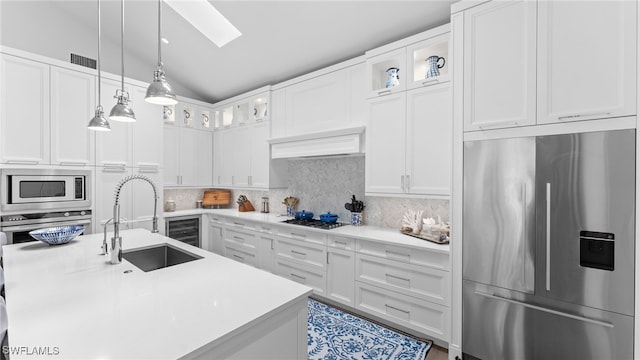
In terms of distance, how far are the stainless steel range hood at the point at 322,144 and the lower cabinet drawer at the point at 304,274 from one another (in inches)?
51.1

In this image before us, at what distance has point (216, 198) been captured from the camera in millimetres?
4871

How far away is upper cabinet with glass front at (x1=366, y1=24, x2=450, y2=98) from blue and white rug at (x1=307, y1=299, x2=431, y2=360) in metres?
2.20

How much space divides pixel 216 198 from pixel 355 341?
3457 mm

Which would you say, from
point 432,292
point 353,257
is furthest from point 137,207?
point 432,292

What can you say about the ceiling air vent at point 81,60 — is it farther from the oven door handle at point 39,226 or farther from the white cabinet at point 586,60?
the white cabinet at point 586,60

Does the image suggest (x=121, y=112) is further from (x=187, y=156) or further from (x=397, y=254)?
(x=187, y=156)

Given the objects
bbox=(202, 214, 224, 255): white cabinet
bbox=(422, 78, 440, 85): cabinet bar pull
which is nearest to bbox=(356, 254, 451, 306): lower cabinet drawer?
bbox=(422, 78, 440, 85): cabinet bar pull

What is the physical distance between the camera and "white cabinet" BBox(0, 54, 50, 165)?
275 cm

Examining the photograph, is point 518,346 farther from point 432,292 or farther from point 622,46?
point 622,46

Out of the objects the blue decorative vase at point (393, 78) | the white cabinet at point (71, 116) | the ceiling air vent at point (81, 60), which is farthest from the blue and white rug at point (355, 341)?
the ceiling air vent at point (81, 60)

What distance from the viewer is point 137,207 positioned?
362 centimetres

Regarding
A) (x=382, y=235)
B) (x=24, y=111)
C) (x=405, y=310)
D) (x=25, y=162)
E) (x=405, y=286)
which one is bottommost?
(x=405, y=310)

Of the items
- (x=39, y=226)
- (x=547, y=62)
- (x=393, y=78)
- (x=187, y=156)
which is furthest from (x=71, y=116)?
(x=547, y=62)

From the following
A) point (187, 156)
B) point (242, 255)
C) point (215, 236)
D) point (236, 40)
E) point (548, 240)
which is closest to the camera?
point (548, 240)
